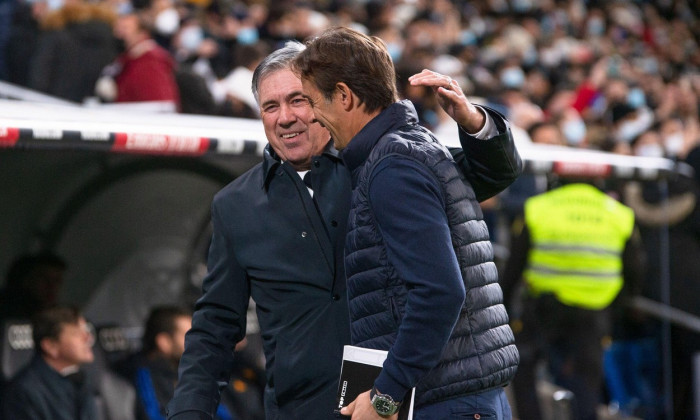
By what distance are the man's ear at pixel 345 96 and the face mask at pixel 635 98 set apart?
12.0 meters

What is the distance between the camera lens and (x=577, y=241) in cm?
632

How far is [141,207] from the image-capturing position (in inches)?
247

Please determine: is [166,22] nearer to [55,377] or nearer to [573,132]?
[573,132]

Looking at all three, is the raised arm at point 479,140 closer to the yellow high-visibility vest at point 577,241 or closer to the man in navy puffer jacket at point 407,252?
the man in navy puffer jacket at point 407,252

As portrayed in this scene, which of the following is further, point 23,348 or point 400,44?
point 400,44

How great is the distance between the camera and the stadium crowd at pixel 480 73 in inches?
274

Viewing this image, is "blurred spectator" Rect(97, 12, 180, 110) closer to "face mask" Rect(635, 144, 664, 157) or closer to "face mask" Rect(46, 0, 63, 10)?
"face mask" Rect(46, 0, 63, 10)

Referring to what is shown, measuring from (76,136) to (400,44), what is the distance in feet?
24.2

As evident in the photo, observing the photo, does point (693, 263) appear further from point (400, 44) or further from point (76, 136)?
point (400, 44)

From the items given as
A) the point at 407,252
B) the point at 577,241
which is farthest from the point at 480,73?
the point at 407,252

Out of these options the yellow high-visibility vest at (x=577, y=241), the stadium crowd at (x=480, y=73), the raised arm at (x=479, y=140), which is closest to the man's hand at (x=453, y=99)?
the raised arm at (x=479, y=140)

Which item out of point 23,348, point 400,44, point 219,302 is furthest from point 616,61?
point 219,302

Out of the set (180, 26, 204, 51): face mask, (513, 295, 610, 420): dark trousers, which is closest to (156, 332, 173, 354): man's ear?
(513, 295, 610, 420): dark trousers

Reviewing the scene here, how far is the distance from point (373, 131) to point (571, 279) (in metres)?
4.20
